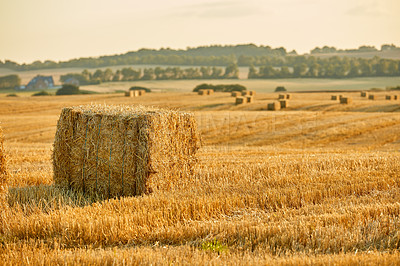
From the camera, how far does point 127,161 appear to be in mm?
7891

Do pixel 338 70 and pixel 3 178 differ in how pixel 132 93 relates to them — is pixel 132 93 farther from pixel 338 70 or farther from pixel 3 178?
pixel 3 178

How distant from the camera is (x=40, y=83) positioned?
75.4 m

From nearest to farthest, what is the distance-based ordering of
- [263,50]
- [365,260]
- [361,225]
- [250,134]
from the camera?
[365,260], [361,225], [250,134], [263,50]

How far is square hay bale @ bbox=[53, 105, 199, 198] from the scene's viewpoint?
786 centimetres

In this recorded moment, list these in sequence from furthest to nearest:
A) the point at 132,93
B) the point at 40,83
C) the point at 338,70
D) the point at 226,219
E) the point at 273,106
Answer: the point at 40,83
the point at 338,70
the point at 132,93
the point at 273,106
the point at 226,219

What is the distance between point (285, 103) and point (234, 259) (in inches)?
1126

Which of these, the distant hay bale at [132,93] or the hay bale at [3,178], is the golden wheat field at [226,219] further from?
the distant hay bale at [132,93]

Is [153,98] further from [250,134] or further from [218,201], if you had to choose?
[218,201]

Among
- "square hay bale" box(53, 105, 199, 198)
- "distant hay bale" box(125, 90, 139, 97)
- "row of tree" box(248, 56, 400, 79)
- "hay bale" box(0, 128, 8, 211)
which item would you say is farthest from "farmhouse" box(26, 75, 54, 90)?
"hay bale" box(0, 128, 8, 211)

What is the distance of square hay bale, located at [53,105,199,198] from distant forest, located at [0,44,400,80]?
68.3m

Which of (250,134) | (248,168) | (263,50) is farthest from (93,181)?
(263,50)

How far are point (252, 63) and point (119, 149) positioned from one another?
3518 inches

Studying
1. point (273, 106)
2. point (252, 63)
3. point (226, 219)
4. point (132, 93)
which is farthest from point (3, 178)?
point (252, 63)

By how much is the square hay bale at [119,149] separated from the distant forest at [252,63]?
68318 mm
